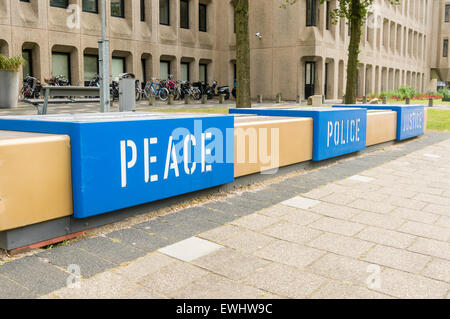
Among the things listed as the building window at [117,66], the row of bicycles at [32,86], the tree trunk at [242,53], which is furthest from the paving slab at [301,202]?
the building window at [117,66]

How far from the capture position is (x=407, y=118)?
11492mm

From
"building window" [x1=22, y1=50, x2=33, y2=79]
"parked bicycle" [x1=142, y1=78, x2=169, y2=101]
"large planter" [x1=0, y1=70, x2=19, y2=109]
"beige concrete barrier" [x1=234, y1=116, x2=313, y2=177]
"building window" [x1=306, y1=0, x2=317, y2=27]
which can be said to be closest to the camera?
"beige concrete barrier" [x1=234, y1=116, x2=313, y2=177]

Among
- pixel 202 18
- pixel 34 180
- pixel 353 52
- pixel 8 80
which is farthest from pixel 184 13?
pixel 34 180

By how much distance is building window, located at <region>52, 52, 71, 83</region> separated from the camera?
25266 mm

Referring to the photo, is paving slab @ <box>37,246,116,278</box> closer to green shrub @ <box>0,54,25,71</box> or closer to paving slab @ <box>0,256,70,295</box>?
paving slab @ <box>0,256,70,295</box>

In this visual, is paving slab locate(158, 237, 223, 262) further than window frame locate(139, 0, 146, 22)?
No

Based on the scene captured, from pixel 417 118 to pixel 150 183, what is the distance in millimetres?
9773

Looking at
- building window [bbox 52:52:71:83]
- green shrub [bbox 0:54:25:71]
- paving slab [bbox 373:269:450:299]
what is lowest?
paving slab [bbox 373:269:450:299]

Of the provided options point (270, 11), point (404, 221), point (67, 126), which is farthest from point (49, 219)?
point (270, 11)

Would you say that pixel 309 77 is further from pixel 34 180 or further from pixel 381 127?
pixel 34 180

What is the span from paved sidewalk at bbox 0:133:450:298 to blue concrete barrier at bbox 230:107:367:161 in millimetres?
1814

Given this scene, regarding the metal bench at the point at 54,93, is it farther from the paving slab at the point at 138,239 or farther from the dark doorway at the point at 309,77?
the dark doorway at the point at 309,77

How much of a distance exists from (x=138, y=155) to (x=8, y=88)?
15893 millimetres

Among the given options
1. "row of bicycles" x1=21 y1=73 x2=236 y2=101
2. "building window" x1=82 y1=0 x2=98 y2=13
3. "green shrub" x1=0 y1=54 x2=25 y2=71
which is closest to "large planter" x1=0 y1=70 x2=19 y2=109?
"green shrub" x1=0 y1=54 x2=25 y2=71
